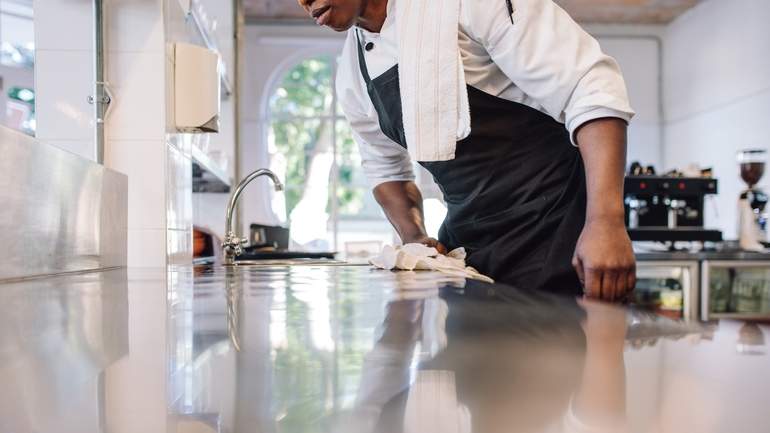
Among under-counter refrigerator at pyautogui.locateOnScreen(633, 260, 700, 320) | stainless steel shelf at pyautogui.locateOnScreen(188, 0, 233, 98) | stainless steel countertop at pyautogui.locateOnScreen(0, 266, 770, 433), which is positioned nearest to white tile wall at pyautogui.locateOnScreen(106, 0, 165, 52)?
stainless steel shelf at pyautogui.locateOnScreen(188, 0, 233, 98)

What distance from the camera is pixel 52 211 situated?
1.12 meters

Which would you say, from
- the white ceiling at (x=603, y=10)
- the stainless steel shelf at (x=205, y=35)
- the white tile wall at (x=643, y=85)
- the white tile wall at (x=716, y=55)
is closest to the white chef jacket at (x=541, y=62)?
the stainless steel shelf at (x=205, y=35)

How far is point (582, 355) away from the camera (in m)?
0.30

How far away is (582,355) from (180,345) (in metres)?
0.21

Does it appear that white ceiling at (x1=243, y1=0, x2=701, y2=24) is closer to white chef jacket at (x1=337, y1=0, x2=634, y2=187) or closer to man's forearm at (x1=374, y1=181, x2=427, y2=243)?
man's forearm at (x1=374, y1=181, x2=427, y2=243)

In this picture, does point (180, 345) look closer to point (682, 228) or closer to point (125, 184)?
point (125, 184)

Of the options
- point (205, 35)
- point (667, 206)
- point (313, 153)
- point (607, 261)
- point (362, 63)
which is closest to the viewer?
point (607, 261)

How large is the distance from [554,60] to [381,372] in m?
0.91

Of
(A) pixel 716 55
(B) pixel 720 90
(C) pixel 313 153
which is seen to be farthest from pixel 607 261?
(C) pixel 313 153

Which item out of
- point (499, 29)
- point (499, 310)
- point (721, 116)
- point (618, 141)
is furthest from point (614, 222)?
point (721, 116)

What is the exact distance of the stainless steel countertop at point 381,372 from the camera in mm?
201

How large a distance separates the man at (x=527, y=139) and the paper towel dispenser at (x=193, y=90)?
2.87 feet

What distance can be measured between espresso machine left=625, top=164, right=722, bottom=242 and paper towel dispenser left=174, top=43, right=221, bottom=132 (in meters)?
2.19

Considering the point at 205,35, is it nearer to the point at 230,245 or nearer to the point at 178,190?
the point at 178,190
